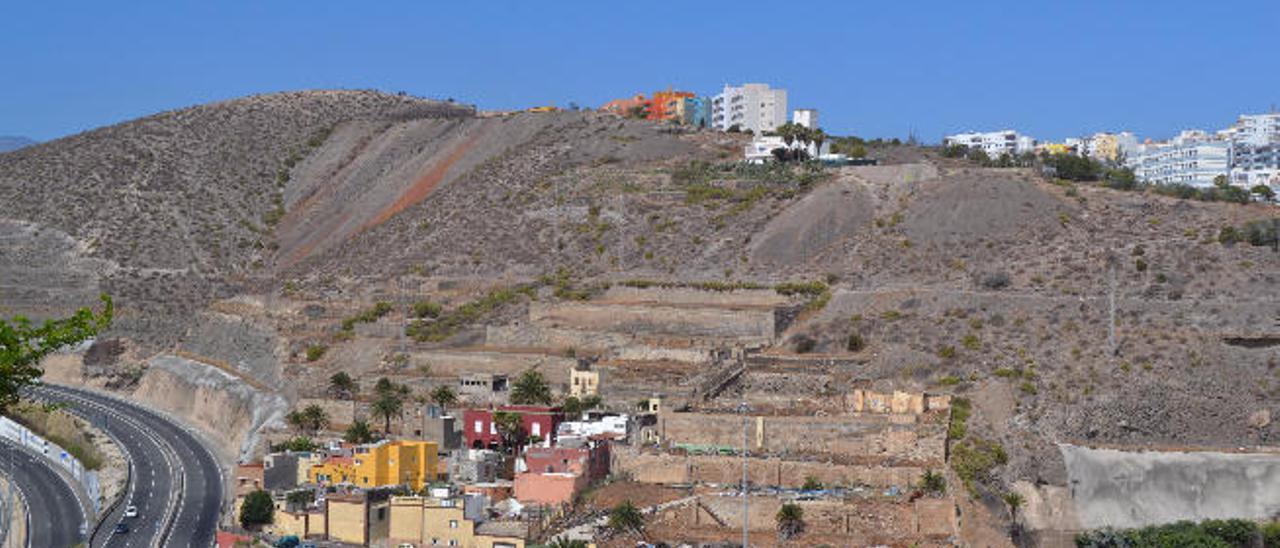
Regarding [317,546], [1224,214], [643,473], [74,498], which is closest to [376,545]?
[317,546]

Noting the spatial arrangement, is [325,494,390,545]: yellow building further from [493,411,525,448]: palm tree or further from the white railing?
the white railing

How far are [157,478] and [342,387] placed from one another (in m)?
6.43

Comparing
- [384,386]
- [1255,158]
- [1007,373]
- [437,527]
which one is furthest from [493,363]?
[1255,158]

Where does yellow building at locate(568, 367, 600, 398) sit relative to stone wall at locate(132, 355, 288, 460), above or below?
above

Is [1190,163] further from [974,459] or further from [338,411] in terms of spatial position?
[974,459]

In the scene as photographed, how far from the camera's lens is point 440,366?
55.6m

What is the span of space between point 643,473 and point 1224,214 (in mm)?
31195

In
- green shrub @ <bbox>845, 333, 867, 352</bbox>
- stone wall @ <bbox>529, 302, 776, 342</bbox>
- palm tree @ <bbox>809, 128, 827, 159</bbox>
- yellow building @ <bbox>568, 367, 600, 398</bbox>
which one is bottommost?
yellow building @ <bbox>568, 367, 600, 398</bbox>

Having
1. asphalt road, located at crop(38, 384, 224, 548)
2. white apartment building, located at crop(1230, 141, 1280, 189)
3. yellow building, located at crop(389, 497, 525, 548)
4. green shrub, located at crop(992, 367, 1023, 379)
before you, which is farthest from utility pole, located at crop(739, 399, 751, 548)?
white apartment building, located at crop(1230, 141, 1280, 189)

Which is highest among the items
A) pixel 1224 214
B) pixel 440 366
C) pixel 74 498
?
pixel 1224 214

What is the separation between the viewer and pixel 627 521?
36.1m

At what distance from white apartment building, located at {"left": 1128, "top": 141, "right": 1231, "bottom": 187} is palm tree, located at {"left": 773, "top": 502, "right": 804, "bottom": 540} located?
3290 inches

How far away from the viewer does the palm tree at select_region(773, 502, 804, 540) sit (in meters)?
36.8

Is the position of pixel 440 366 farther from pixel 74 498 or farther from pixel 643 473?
pixel 643 473
